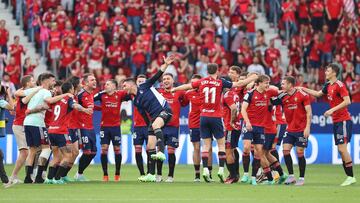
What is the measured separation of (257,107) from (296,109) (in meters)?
0.85

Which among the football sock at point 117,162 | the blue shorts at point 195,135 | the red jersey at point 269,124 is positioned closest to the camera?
the red jersey at point 269,124

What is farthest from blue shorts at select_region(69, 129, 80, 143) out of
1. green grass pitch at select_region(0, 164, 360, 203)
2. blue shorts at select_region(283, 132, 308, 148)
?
blue shorts at select_region(283, 132, 308, 148)

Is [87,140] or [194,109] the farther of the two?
[194,109]

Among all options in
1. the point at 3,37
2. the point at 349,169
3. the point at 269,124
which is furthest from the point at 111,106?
the point at 3,37

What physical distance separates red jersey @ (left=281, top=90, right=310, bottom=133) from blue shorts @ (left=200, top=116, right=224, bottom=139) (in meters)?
1.46

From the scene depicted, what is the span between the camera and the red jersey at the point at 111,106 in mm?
27047

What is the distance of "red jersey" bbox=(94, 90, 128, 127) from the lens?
27047 mm

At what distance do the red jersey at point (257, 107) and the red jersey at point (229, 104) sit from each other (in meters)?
0.68

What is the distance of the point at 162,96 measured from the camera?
25453 millimetres

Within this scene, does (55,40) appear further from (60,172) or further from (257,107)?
(257,107)

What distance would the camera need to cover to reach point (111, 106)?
2709cm

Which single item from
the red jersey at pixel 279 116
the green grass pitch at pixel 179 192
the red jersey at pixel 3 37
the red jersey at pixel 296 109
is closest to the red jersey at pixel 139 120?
the green grass pitch at pixel 179 192

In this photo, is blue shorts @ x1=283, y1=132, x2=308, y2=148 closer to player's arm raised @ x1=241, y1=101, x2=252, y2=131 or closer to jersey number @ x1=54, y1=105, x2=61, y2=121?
player's arm raised @ x1=241, y1=101, x2=252, y2=131

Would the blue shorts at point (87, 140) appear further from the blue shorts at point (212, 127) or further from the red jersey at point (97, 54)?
the red jersey at point (97, 54)
